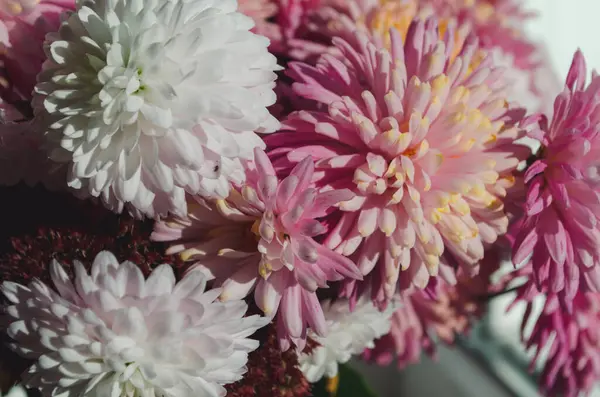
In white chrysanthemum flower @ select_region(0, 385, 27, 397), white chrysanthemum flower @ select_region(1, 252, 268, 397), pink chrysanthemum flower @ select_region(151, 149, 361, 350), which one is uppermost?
pink chrysanthemum flower @ select_region(151, 149, 361, 350)

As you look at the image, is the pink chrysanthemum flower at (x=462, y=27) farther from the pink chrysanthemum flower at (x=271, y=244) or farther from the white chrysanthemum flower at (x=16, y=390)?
the white chrysanthemum flower at (x=16, y=390)

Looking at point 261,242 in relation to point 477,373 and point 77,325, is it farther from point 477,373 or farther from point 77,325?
point 477,373

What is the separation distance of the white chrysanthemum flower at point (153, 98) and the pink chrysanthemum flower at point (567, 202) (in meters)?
0.16

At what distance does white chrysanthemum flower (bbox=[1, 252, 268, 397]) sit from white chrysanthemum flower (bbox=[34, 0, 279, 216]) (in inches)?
1.6

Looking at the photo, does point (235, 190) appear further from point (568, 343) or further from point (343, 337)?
point (568, 343)

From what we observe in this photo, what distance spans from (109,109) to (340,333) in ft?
0.74

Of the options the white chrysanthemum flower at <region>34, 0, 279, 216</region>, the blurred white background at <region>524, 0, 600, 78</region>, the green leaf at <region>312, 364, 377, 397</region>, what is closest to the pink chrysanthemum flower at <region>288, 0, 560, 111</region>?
the white chrysanthemum flower at <region>34, 0, 279, 216</region>

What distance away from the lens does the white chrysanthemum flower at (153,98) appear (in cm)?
30

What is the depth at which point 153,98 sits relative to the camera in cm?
30

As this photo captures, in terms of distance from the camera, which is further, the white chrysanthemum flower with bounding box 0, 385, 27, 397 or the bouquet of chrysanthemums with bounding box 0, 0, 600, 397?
the white chrysanthemum flower with bounding box 0, 385, 27, 397

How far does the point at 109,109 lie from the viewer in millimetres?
303

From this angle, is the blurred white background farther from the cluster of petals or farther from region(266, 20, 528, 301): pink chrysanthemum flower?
region(266, 20, 528, 301): pink chrysanthemum flower

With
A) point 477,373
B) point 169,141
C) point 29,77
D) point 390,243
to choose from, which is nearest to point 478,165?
point 390,243

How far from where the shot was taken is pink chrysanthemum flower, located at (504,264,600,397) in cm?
48
